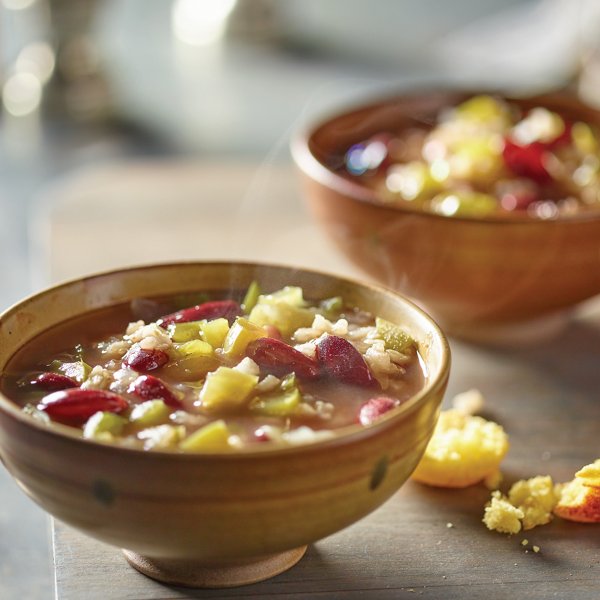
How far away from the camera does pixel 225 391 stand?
142 centimetres

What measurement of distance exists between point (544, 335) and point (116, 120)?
3.30 meters

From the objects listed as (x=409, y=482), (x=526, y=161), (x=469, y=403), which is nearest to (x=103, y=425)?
(x=409, y=482)

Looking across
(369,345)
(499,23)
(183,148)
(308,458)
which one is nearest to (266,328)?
(369,345)

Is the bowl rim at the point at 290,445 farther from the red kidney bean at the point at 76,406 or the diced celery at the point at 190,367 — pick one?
the diced celery at the point at 190,367

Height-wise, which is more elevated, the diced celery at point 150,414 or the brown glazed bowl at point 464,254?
the diced celery at point 150,414

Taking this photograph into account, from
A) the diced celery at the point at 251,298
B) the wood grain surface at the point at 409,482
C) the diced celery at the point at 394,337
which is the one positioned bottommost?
the wood grain surface at the point at 409,482

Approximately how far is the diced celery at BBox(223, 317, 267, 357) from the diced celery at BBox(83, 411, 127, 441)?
0.75ft

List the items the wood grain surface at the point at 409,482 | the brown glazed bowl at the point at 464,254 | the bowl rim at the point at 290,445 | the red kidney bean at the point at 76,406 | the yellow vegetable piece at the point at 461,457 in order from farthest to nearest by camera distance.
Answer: the brown glazed bowl at the point at 464,254
the yellow vegetable piece at the point at 461,457
the wood grain surface at the point at 409,482
the red kidney bean at the point at 76,406
the bowl rim at the point at 290,445

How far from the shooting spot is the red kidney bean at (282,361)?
1502mm

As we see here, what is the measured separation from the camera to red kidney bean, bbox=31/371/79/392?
1462 millimetres

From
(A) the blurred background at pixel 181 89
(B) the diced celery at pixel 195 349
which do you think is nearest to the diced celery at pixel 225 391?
(B) the diced celery at pixel 195 349

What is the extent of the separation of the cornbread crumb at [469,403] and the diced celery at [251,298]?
0.45 metres

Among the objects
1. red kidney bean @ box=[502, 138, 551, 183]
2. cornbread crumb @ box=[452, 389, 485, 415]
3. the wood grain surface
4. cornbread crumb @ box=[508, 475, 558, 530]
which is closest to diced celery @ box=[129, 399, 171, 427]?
the wood grain surface

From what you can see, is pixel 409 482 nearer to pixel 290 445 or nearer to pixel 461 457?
pixel 461 457
